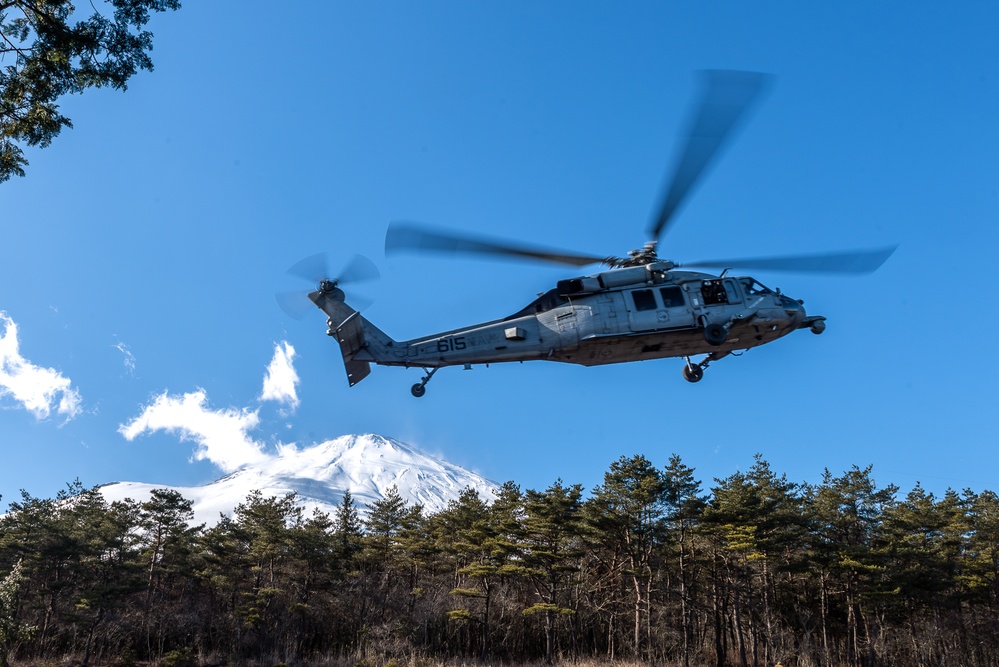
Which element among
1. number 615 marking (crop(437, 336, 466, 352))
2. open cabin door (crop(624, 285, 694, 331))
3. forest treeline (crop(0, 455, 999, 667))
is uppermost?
A: open cabin door (crop(624, 285, 694, 331))

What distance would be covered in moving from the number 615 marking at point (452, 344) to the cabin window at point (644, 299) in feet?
13.3

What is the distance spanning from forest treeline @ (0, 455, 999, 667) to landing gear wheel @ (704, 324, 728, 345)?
738 inches

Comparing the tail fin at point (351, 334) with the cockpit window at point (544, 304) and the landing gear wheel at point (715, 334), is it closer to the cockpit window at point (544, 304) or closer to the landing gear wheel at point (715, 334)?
the cockpit window at point (544, 304)

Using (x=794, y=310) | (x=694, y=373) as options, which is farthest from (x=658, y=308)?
(x=794, y=310)

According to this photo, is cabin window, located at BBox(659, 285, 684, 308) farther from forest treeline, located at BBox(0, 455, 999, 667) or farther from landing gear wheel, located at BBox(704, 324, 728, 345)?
forest treeline, located at BBox(0, 455, 999, 667)

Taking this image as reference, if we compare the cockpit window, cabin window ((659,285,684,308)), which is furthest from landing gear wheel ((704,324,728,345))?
the cockpit window

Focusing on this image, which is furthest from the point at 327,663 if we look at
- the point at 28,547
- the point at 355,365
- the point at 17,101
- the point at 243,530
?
the point at 17,101

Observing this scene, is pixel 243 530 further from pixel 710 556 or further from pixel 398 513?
pixel 710 556

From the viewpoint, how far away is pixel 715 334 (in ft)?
45.1

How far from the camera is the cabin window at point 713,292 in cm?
1405

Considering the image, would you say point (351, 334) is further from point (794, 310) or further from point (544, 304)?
point (794, 310)

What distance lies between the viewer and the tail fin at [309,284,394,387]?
1493 cm

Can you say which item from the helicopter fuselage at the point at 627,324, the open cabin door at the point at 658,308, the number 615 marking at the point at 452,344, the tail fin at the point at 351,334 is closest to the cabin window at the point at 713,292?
the helicopter fuselage at the point at 627,324

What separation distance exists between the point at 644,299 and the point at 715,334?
1742 mm
